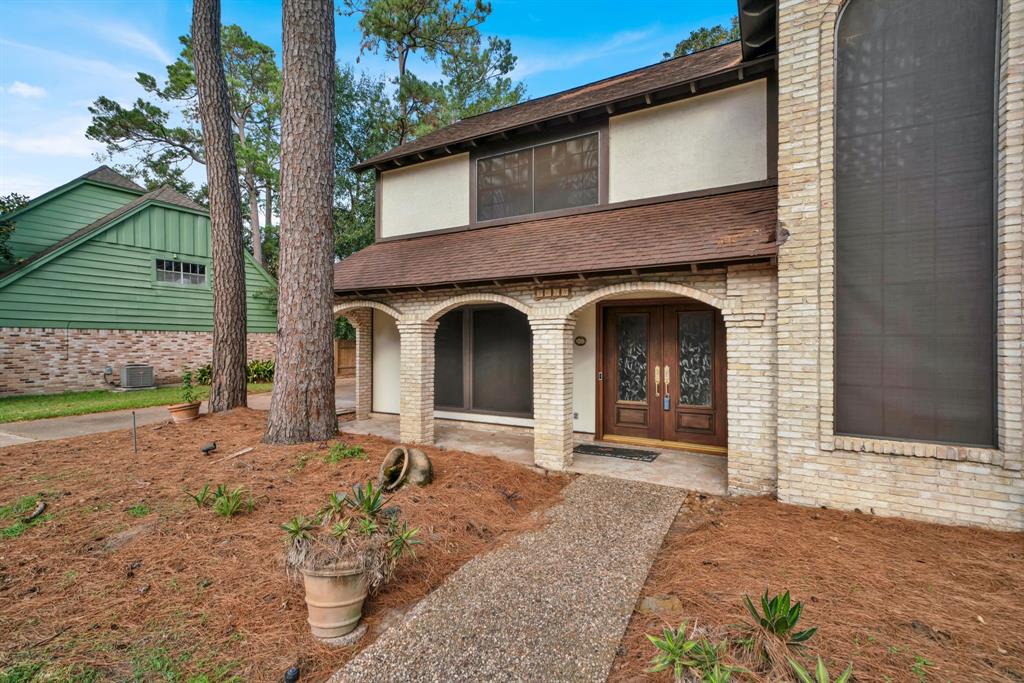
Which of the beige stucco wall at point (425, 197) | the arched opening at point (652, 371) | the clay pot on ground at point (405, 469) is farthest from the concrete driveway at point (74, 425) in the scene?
the arched opening at point (652, 371)

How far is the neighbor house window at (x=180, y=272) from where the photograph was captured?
1370cm

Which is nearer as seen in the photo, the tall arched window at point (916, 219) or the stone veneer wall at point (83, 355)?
the tall arched window at point (916, 219)

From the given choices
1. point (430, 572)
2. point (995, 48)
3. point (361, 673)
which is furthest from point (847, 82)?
A: point (361, 673)

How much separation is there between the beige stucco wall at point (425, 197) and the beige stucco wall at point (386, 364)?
6.64 ft

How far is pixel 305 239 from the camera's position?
240 inches

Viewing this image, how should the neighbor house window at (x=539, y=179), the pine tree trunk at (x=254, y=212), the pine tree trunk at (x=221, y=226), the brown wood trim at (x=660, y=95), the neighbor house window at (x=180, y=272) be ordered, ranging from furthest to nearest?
1. the pine tree trunk at (x=254, y=212)
2. the neighbor house window at (x=180, y=272)
3. the pine tree trunk at (x=221, y=226)
4. the neighbor house window at (x=539, y=179)
5. the brown wood trim at (x=660, y=95)

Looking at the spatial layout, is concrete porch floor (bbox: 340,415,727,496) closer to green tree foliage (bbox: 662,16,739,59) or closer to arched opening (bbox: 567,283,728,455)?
arched opening (bbox: 567,283,728,455)

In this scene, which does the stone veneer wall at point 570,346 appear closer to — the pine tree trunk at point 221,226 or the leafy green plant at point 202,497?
the pine tree trunk at point 221,226

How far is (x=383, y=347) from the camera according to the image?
9.71m

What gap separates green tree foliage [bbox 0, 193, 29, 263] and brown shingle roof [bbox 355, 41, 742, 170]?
994cm

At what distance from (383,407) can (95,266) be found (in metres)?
10.1

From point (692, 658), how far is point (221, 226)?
955 centimetres

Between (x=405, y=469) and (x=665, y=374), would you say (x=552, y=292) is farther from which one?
(x=405, y=469)

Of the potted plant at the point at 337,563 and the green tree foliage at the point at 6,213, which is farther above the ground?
the green tree foliage at the point at 6,213
